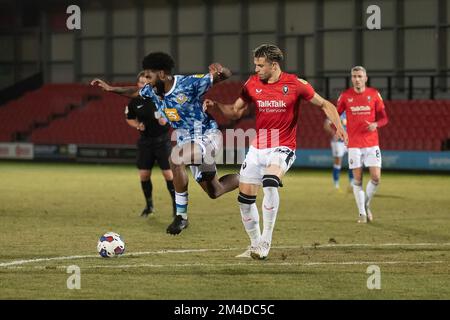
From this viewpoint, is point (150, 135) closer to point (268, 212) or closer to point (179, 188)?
point (179, 188)

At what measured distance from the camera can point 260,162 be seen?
1052 cm

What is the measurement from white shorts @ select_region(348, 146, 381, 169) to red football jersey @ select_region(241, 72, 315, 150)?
4.89 m

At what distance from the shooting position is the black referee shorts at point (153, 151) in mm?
15492

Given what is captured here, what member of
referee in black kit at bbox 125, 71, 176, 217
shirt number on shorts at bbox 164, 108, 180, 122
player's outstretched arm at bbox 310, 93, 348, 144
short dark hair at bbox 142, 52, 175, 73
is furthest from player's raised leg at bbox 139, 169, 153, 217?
player's outstretched arm at bbox 310, 93, 348, 144

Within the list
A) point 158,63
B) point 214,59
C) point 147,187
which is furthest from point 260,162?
point 214,59

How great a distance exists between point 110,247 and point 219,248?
1.57 meters

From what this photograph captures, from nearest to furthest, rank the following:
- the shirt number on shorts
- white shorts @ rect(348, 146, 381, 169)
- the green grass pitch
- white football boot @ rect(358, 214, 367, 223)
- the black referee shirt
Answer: the green grass pitch < the shirt number on shorts < white football boot @ rect(358, 214, 367, 223) < white shorts @ rect(348, 146, 381, 169) < the black referee shirt

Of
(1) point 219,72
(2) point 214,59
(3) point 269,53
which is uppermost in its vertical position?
(2) point 214,59

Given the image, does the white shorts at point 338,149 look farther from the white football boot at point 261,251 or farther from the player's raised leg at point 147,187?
the white football boot at point 261,251

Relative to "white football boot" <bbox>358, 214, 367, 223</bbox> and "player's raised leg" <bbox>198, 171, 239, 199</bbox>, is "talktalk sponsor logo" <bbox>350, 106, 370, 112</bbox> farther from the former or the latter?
"player's raised leg" <bbox>198, 171, 239, 199</bbox>


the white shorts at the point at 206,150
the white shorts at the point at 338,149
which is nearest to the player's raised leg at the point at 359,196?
the white shorts at the point at 206,150

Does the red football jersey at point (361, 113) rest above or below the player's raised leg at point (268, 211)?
above

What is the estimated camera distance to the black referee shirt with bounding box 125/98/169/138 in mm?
15383
